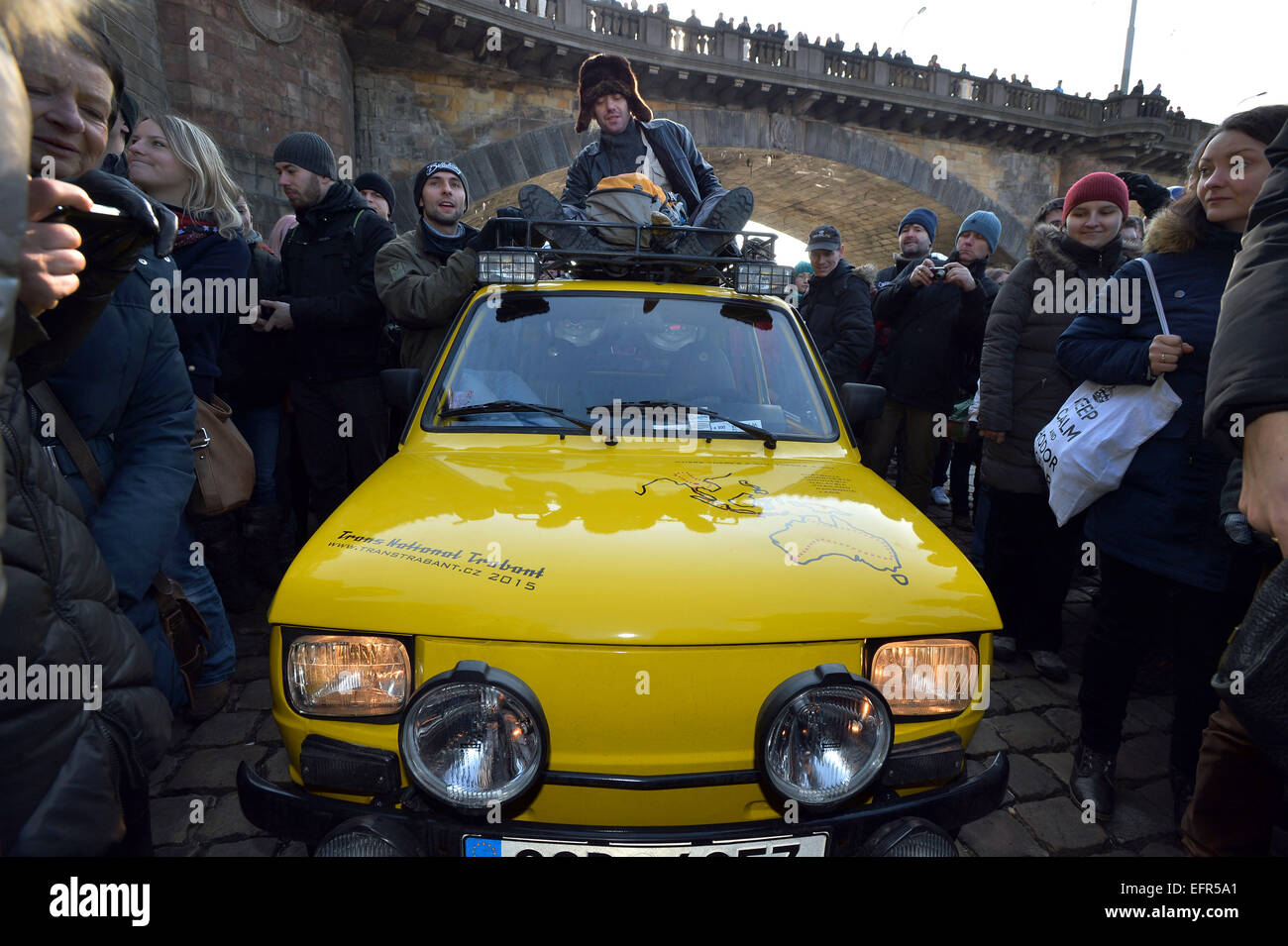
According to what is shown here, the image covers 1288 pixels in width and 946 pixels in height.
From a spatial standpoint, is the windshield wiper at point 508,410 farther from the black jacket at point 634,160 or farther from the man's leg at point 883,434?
the man's leg at point 883,434

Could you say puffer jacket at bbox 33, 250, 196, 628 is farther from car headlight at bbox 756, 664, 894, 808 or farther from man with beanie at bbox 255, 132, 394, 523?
man with beanie at bbox 255, 132, 394, 523

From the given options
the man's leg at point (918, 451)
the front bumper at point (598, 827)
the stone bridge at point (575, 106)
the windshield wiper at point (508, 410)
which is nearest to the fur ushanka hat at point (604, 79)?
the windshield wiper at point (508, 410)

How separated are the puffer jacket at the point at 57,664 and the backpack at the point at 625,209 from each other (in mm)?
2466

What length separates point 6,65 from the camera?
67 centimetres

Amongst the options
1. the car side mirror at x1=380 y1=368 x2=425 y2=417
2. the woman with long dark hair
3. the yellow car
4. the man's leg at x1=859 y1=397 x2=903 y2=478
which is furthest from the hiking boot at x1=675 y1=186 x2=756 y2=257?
the man's leg at x1=859 y1=397 x2=903 y2=478

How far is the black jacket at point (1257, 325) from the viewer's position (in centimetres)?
106

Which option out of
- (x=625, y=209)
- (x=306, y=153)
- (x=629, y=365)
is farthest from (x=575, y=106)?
(x=629, y=365)

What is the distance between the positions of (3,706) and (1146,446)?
10.7 ft

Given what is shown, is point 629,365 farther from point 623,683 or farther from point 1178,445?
point 1178,445

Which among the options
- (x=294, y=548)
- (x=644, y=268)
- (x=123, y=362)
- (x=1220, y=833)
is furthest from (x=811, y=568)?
(x=294, y=548)

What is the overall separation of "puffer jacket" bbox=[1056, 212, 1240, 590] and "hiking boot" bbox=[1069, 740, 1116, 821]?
0.83 m

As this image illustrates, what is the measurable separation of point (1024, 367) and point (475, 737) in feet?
11.6

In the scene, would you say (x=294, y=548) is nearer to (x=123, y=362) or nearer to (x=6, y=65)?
(x=123, y=362)

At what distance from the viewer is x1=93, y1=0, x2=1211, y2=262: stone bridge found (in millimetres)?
10555
